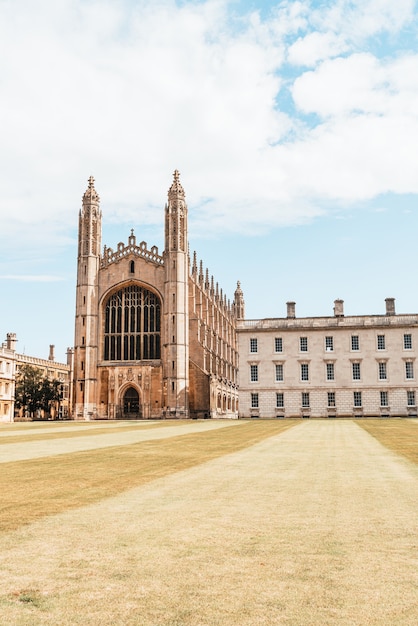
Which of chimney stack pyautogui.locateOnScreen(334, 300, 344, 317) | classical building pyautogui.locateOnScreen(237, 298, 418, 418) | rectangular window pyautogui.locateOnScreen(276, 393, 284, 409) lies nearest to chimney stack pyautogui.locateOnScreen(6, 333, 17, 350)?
classical building pyautogui.locateOnScreen(237, 298, 418, 418)

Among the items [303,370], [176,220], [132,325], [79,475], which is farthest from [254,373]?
[79,475]

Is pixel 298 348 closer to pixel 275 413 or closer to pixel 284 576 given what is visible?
pixel 275 413

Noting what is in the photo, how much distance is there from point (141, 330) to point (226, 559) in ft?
191

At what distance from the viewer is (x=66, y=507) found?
26.0 feet

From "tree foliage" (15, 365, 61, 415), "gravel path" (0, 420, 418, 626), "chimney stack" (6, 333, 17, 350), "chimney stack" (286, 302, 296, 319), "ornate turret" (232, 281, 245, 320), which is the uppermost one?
"ornate turret" (232, 281, 245, 320)

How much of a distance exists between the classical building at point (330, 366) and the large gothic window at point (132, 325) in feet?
30.2

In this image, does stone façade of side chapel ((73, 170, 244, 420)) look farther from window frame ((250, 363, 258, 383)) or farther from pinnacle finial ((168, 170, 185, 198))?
window frame ((250, 363, 258, 383))

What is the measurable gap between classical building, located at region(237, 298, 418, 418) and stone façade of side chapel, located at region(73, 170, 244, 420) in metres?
5.04

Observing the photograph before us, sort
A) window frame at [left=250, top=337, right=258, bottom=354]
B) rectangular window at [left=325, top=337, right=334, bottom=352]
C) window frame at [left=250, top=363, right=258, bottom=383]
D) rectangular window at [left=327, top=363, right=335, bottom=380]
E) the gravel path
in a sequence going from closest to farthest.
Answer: the gravel path → rectangular window at [left=327, top=363, right=335, bottom=380] → rectangular window at [left=325, top=337, right=334, bottom=352] → window frame at [left=250, top=363, right=258, bottom=383] → window frame at [left=250, top=337, right=258, bottom=354]

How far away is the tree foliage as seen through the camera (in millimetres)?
72000

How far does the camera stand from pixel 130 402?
62094 mm

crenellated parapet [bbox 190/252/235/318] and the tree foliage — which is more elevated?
crenellated parapet [bbox 190/252/235/318]

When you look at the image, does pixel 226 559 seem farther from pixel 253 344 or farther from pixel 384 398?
pixel 384 398

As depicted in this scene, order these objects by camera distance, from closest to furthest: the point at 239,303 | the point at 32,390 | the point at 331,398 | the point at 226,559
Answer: the point at 226,559
the point at 331,398
the point at 32,390
the point at 239,303
